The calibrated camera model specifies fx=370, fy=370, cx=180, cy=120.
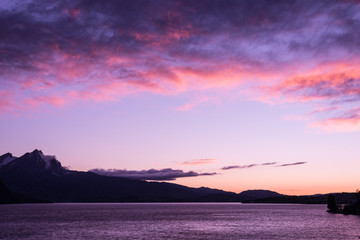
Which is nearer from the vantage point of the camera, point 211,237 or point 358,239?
point 358,239

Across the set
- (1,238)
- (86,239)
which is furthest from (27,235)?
(86,239)

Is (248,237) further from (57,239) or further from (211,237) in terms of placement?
(57,239)

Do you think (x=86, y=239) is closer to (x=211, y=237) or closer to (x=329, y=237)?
(x=211, y=237)

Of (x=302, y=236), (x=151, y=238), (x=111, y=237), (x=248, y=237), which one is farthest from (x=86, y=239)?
(x=302, y=236)

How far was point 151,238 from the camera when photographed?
4245 inches

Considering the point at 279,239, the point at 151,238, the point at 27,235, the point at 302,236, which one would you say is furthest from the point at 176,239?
the point at 27,235

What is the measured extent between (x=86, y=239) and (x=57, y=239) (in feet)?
27.8

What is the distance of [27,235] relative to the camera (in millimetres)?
116562

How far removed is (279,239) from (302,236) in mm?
11631

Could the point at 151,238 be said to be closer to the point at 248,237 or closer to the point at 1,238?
the point at 248,237

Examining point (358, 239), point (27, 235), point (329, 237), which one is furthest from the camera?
point (27, 235)

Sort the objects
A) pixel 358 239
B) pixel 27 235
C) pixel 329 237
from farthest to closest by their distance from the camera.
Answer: pixel 27 235, pixel 329 237, pixel 358 239

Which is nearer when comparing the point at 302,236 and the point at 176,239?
the point at 176,239

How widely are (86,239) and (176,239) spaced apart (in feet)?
84.4
